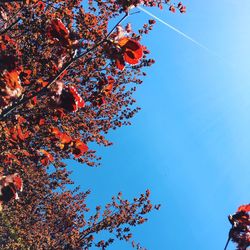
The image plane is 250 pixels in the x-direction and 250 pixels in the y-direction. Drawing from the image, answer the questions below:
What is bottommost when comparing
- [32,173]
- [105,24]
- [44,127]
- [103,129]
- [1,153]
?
[1,153]

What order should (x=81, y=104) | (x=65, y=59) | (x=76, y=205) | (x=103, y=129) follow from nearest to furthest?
(x=81, y=104) → (x=65, y=59) → (x=103, y=129) → (x=76, y=205)

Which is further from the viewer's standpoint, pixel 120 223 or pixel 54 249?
pixel 54 249

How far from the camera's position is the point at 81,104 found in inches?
113

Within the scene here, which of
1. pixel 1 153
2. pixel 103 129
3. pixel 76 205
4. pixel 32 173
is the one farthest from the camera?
pixel 76 205

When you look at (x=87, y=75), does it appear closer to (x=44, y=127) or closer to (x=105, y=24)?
(x=105, y=24)

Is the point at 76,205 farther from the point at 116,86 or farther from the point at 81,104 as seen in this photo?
the point at 81,104

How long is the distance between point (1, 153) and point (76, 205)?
13.1 meters

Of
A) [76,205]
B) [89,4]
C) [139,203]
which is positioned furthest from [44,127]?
[76,205]

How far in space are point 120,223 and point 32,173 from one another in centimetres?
396

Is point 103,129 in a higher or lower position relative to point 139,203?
higher

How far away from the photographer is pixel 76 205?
19625 millimetres

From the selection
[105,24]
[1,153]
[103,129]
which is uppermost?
[105,24]

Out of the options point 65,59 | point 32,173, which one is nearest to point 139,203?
point 32,173

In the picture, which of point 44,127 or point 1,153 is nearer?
point 1,153
